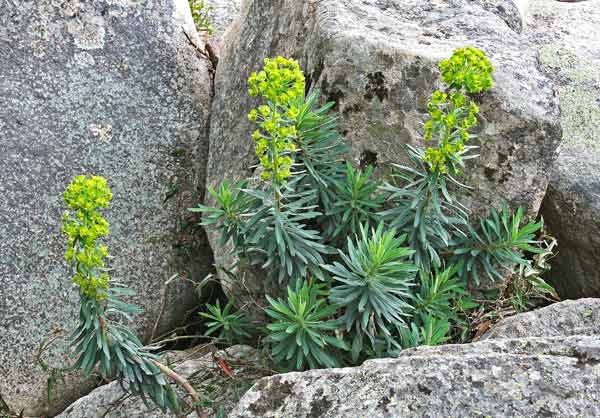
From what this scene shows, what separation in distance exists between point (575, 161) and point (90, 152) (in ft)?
8.95

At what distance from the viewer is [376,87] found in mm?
3385

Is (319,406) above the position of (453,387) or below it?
below

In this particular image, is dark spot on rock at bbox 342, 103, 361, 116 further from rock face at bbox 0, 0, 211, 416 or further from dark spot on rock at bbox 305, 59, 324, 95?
rock face at bbox 0, 0, 211, 416

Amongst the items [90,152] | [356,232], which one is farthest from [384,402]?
[90,152]

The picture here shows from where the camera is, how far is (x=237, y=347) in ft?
11.2

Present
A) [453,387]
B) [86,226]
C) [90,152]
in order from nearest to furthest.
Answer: [453,387]
[86,226]
[90,152]

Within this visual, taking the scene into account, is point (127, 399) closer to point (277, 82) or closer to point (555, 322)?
point (277, 82)

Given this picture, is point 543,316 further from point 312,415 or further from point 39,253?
point 39,253

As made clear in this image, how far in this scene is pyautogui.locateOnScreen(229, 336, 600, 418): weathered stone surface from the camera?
87.0 inches

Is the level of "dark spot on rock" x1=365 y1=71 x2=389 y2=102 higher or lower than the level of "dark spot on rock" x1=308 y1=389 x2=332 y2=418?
higher

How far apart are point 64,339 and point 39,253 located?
0.47 metres

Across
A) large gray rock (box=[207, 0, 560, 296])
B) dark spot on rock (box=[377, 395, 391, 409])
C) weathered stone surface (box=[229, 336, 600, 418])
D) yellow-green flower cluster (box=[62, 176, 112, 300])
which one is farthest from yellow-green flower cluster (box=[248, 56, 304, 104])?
dark spot on rock (box=[377, 395, 391, 409])

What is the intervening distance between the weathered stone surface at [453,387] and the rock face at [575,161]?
5.53ft

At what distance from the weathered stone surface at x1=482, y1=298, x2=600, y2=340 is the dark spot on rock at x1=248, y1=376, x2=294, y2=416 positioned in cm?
123
